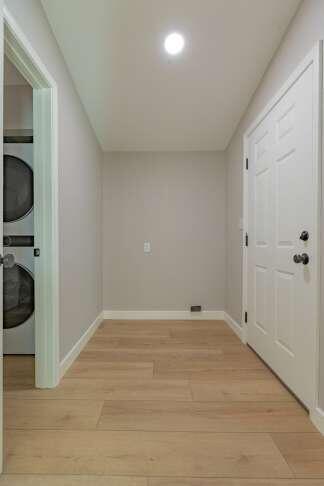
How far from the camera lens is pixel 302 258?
5.40 feet

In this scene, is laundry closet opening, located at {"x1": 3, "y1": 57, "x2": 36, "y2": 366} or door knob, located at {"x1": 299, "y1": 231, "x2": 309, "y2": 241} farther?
laundry closet opening, located at {"x1": 3, "y1": 57, "x2": 36, "y2": 366}

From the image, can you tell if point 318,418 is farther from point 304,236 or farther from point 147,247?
point 147,247

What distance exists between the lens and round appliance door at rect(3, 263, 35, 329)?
2359 mm

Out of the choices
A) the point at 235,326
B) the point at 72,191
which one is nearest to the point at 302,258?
the point at 235,326

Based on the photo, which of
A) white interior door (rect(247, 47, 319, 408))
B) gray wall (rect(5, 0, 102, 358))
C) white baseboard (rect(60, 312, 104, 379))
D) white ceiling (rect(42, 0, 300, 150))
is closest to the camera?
white interior door (rect(247, 47, 319, 408))

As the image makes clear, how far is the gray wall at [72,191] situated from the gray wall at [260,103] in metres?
1.55

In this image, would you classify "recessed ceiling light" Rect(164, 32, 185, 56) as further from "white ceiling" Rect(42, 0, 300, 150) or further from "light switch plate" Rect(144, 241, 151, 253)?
"light switch plate" Rect(144, 241, 151, 253)

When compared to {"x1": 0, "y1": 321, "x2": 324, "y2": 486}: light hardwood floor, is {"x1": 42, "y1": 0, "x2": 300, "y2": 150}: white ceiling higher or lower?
higher

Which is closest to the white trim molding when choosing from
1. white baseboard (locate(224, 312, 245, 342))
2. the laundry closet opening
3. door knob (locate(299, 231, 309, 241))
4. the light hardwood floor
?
white baseboard (locate(224, 312, 245, 342))

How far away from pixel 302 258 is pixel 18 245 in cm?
212

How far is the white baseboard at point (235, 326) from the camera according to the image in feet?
9.36

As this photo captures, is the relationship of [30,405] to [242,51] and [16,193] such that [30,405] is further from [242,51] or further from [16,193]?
[242,51]

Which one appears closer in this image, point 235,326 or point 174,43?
point 174,43

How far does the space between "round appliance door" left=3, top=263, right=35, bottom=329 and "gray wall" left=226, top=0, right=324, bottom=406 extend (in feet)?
6.51
